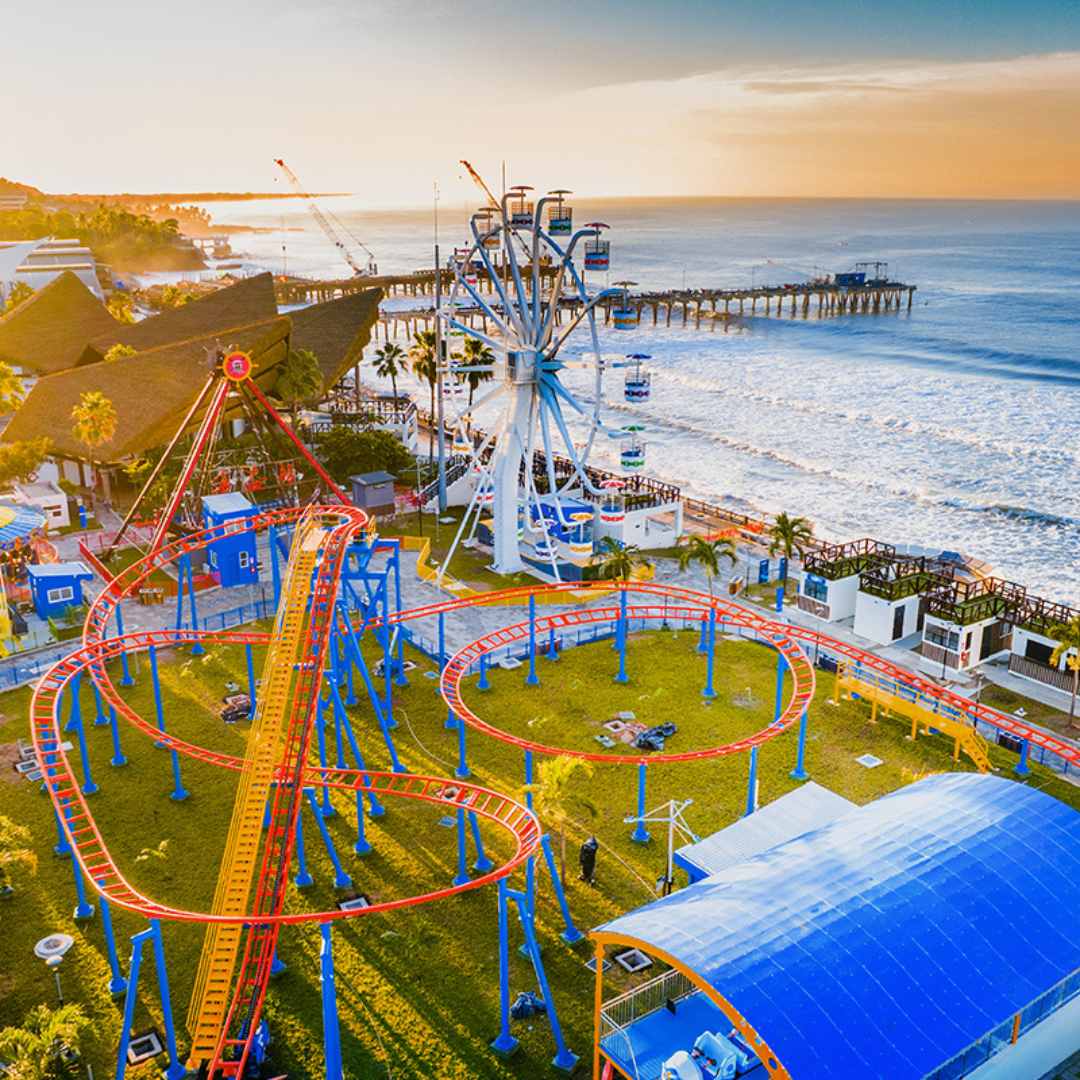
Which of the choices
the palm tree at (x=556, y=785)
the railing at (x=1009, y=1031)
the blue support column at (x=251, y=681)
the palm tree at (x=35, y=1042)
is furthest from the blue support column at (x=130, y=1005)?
the railing at (x=1009, y=1031)

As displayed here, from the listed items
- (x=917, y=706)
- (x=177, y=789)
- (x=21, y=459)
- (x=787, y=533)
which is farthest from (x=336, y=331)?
(x=917, y=706)

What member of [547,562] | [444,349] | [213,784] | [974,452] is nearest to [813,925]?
[213,784]

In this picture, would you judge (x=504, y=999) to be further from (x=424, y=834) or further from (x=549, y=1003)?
(x=424, y=834)

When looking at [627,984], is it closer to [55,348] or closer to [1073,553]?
[1073,553]

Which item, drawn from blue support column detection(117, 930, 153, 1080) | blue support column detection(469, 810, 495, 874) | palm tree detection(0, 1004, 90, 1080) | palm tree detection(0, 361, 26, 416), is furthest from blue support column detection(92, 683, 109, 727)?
palm tree detection(0, 361, 26, 416)

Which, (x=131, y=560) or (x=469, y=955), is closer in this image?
(x=469, y=955)

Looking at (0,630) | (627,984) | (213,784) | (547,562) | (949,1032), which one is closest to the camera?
(949,1032)
